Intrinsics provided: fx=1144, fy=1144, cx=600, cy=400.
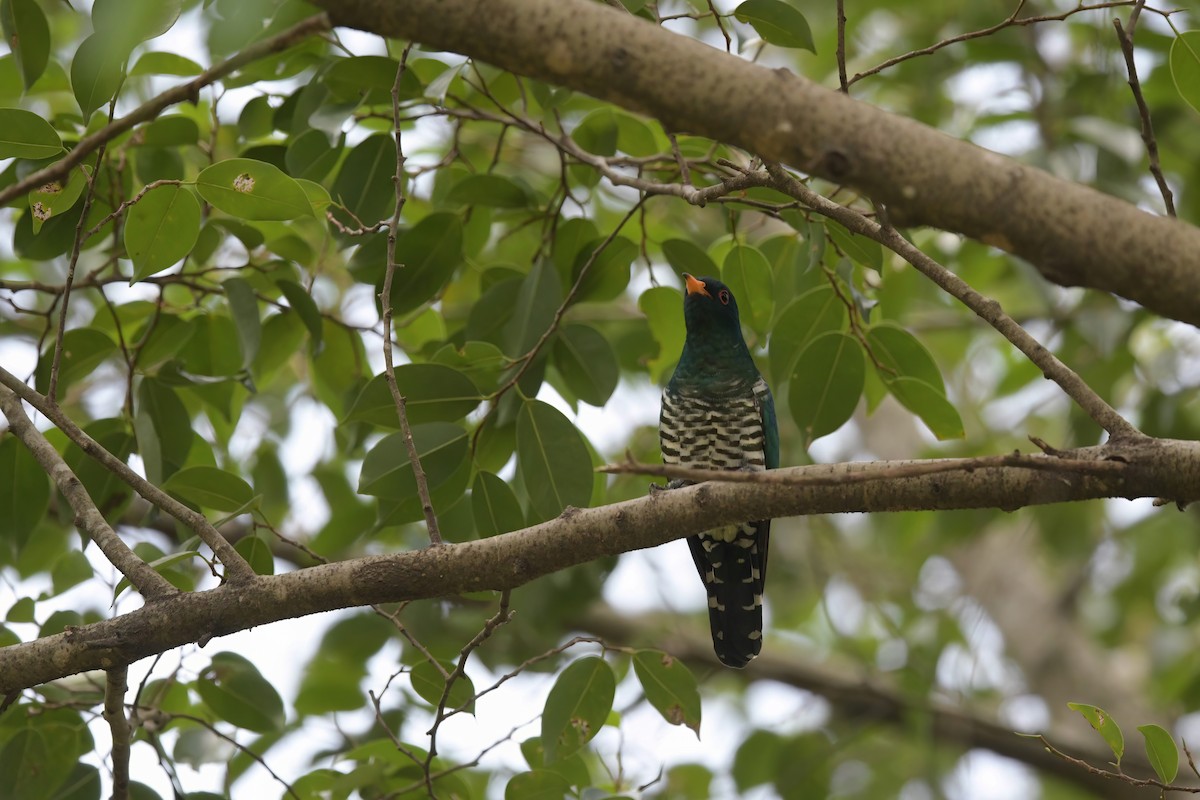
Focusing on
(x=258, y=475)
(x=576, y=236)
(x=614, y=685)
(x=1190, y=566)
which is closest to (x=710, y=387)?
(x=576, y=236)

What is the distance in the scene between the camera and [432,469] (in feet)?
9.25

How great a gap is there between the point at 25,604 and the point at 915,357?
237 centimetres

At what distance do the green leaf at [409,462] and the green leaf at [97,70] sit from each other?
0.96 meters

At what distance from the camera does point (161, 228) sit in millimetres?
2529

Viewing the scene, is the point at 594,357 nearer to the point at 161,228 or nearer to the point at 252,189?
the point at 252,189

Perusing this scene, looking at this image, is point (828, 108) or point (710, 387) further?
point (710, 387)

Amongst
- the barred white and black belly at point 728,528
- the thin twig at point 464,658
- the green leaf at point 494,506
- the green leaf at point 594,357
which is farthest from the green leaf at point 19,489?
the barred white and black belly at point 728,528

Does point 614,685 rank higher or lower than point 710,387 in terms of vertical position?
lower

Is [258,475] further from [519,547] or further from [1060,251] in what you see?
[1060,251]

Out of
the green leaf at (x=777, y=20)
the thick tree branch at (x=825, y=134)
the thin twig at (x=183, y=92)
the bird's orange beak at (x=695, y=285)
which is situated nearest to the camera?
the thick tree branch at (x=825, y=134)

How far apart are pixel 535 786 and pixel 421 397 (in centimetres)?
98

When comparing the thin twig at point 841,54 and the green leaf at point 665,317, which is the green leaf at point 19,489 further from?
the thin twig at point 841,54

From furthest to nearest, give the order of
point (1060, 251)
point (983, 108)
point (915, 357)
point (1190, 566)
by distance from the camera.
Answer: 1. point (1190, 566)
2. point (983, 108)
3. point (915, 357)
4. point (1060, 251)

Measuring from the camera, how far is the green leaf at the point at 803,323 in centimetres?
303
